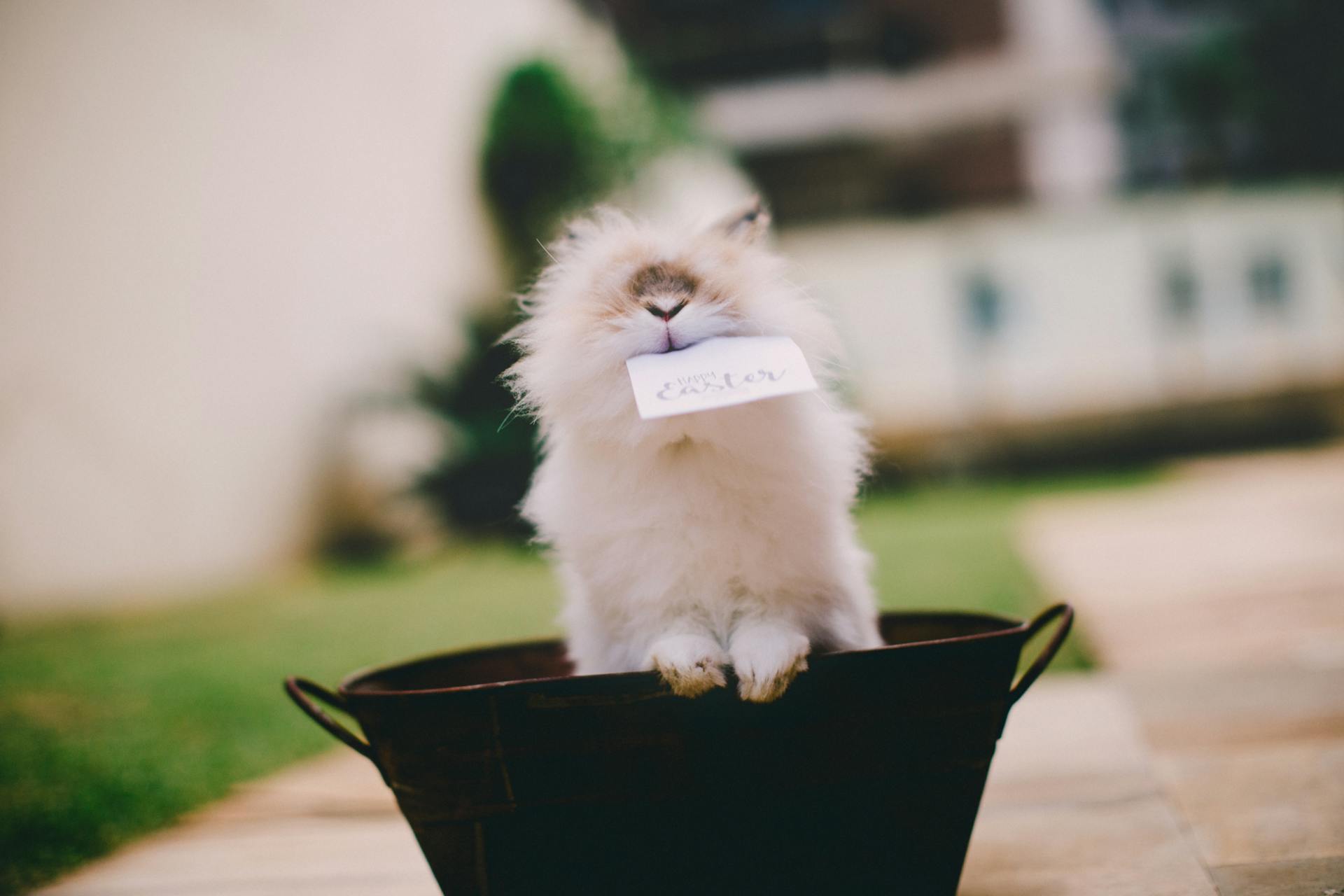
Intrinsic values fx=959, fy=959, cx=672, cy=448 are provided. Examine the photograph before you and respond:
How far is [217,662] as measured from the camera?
8.38 ft

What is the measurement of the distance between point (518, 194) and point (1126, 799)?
18.2 ft

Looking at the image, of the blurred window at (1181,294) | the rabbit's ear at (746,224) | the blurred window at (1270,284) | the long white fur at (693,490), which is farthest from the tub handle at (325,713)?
the blurred window at (1270,284)

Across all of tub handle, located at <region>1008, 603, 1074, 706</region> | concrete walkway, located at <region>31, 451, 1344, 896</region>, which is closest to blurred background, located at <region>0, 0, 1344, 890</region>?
concrete walkway, located at <region>31, 451, 1344, 896</region>

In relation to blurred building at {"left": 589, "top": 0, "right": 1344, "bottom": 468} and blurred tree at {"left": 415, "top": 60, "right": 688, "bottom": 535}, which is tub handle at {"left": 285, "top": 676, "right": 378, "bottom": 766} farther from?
blurred building at {"left": 589, "top": 0, "right": 1344, "bottom": 468}

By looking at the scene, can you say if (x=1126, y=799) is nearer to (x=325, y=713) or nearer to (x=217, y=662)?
(x=325, y=713)

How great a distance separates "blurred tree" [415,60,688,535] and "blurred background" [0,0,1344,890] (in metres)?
0.02

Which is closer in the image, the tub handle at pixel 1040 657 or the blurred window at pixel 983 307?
the tub handle at pixel 1040 657

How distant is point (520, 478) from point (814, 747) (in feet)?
13.1

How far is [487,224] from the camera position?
6.23m

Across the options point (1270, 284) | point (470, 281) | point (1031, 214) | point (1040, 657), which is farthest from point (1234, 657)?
point (1270, 284)

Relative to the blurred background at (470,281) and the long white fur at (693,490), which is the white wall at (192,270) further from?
the long white fur at (693,490)

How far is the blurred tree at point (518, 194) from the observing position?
4773 mm

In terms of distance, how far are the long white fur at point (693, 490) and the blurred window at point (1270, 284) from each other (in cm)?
971

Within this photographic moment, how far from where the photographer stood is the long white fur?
0.95 m
